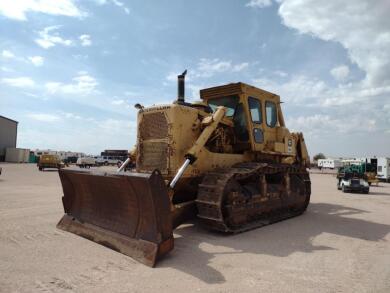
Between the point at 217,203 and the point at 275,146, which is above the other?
the point at 275,146

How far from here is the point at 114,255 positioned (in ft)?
18.0

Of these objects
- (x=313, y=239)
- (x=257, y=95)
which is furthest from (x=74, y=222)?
(x=257, y=95)

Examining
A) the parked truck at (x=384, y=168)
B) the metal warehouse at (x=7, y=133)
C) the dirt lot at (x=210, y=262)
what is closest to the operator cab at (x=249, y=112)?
the dirt lot at (x=210, y=262)

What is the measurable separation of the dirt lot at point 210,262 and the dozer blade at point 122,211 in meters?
0.20

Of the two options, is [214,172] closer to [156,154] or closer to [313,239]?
[156,154]

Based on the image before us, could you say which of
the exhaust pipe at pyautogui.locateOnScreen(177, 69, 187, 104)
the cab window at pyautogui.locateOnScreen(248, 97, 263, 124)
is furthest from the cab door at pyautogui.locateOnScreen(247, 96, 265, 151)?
the exhaust pipe at pyautogui.locateOnScreen(177, 69, 187, 104)

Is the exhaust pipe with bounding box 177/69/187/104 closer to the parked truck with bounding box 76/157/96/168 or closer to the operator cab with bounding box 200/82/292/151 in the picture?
the operator cab with bounding box 200/82/292/151

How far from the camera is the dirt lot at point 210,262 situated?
4.30 meters

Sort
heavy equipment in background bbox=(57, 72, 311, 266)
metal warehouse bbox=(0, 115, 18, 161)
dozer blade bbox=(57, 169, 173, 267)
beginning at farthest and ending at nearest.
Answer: metal warehouse bbox=(0, 115, 18, 161)
heavy equipment in background bbox=(57, 72, 311, 266)
dozer blade bbox=(57, 169, 173, 267)

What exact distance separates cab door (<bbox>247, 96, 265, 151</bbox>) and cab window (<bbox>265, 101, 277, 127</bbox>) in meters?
0.38

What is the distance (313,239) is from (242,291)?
3.30 m

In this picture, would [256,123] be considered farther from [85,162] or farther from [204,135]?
[85,162]

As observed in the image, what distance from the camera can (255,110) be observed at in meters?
9.30

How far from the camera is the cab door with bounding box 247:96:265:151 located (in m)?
8.98
